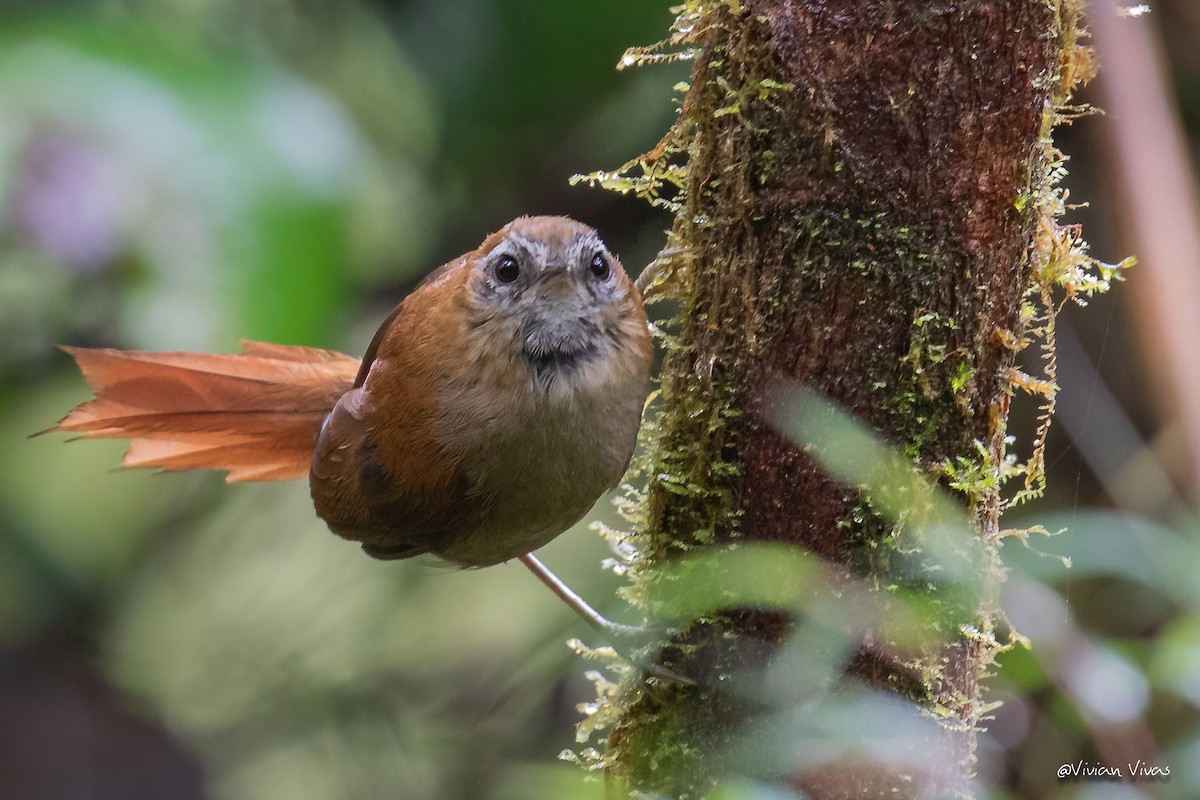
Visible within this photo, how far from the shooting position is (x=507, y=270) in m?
1.86

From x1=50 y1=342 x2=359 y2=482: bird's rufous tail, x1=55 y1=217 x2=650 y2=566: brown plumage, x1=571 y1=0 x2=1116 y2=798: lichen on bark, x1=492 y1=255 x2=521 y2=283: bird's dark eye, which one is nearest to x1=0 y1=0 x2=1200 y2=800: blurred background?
x1=50 y1=342 x2=359 y2=482: bird's rufous tail

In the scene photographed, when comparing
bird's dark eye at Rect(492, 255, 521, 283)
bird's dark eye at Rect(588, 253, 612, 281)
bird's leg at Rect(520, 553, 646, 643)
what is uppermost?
bird's dark eye at Rect(492, 255, 521, 283)

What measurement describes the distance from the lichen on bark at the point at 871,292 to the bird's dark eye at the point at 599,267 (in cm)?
29

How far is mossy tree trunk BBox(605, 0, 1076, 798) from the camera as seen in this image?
141 cm

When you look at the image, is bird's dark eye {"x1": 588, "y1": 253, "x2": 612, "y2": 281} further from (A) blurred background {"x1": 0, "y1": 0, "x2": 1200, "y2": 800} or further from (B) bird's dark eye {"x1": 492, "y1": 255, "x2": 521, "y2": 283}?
(A) blurred background {"x1": 0, "y1": 0, "x2": 1200, "y2": 800}

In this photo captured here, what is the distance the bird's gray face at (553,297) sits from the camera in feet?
5.93

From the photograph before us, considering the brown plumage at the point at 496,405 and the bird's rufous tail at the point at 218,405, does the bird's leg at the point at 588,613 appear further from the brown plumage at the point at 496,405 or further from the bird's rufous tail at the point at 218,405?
the bird's rufous tail at the point at 218,405

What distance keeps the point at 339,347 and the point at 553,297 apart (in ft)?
3.83

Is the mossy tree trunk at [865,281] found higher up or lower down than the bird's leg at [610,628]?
higher up

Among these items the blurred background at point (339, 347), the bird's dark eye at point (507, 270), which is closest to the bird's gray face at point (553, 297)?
the bird's dark eye at point (507, 270)

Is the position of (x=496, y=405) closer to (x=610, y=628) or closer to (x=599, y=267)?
(x=599, y=267)

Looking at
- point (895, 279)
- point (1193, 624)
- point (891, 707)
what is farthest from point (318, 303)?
point (1193, 624)

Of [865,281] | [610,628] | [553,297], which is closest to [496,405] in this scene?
[553,297]

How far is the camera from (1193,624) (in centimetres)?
136
